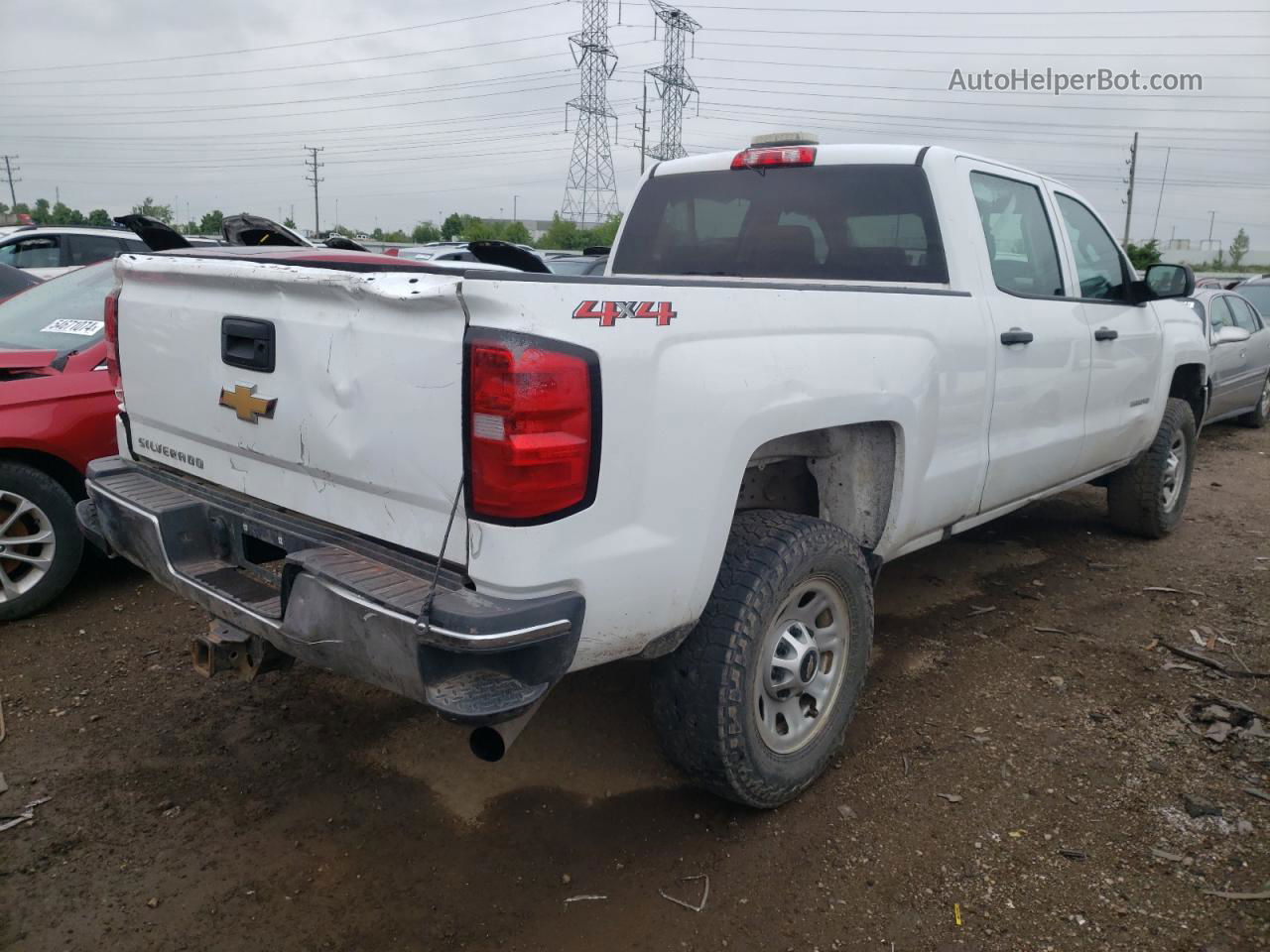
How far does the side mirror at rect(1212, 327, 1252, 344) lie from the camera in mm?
8375

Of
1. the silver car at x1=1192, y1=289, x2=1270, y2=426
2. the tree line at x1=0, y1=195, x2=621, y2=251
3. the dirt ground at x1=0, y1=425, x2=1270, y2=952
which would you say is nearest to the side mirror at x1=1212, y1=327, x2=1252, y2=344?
the silver car at x1=1192, y1=289, x2=1270, y2=426

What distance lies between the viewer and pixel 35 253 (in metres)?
12.0

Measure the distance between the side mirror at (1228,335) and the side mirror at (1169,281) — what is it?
13.9 ft

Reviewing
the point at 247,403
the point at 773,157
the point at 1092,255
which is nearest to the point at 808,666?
the point at 247,403

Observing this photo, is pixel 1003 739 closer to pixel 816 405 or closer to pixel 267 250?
pixel 816 405

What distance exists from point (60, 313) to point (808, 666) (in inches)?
169

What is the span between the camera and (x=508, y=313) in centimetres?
205

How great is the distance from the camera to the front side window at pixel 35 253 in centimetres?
1182

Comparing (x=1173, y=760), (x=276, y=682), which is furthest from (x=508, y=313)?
(x=1173, y=760)

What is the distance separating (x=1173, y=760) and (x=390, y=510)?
277cm

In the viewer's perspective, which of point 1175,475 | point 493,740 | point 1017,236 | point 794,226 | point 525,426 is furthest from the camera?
point 1175,475

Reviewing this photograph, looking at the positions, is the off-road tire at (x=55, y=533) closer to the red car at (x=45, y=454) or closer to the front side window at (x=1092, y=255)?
the red car at (x=45, y=454)

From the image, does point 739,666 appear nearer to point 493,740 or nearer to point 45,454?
point 493,740

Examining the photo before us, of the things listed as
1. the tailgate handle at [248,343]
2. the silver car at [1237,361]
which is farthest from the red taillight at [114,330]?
the silver car at [1237,361]
